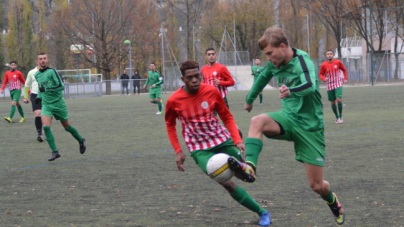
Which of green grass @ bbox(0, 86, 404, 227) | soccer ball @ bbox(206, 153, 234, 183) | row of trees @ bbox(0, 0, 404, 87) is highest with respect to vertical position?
row of trees @ bbox(0, 0, 404, 87)

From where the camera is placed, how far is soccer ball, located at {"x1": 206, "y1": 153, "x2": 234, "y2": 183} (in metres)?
4.71

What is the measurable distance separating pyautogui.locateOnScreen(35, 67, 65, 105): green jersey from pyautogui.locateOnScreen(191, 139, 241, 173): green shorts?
585 cm

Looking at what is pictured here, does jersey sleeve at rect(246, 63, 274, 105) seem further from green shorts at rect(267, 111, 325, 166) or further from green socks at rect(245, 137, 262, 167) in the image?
green socks at rect(245, 137, 262, 167)

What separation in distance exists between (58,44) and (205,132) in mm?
51235

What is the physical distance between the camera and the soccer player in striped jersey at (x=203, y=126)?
5.39 m

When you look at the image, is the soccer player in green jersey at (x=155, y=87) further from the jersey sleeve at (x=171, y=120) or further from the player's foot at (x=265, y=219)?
the player's foot at (x=265, y=219)

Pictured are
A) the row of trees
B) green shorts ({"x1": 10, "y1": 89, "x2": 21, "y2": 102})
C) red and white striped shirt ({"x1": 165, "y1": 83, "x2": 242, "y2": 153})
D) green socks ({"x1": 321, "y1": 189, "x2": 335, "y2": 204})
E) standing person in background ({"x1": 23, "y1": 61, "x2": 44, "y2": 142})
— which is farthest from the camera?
the row of trees

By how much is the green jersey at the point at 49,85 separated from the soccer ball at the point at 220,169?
6.52 m

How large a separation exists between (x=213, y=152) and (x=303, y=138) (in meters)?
0.90

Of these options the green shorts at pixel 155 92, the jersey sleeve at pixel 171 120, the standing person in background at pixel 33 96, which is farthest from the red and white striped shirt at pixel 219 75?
the green shorts at pixel 155 92

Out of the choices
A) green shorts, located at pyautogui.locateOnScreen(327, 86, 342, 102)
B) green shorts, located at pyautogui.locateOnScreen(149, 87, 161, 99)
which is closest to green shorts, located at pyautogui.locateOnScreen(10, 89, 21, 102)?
green shorts, located at pyautogui.locateOnScreen(149, 87, 161, 99)

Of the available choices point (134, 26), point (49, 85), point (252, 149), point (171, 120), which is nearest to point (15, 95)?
point (49, 85)

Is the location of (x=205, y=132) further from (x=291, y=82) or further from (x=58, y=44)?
(x=58, y=44)

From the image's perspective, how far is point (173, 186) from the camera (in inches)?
297
